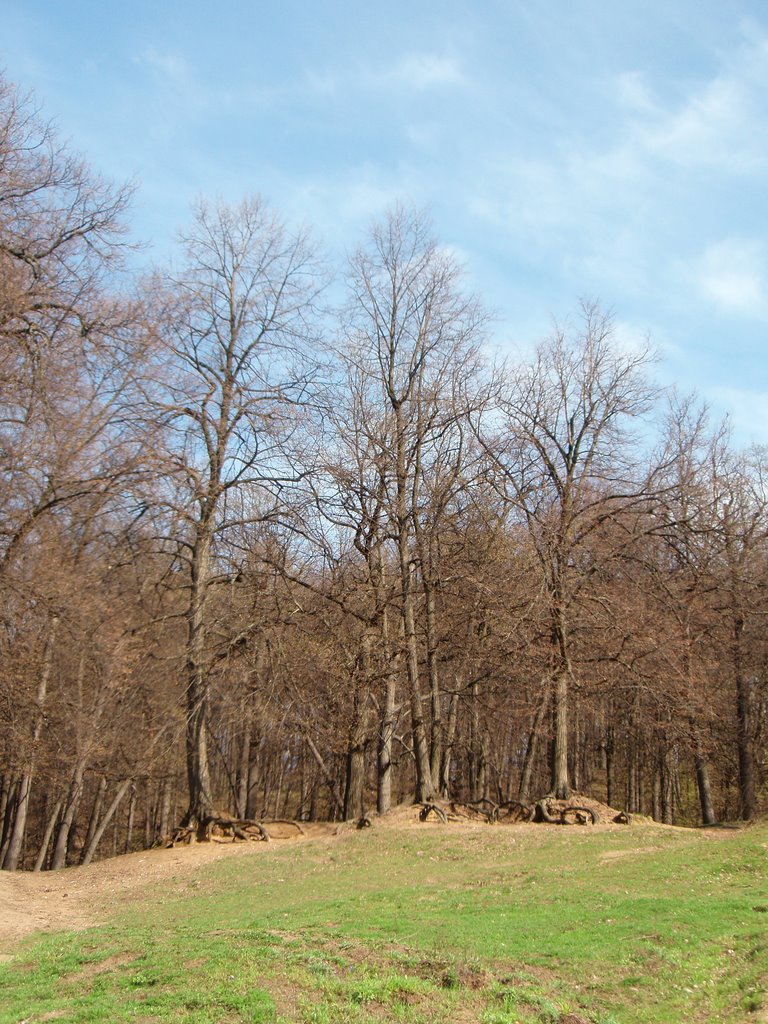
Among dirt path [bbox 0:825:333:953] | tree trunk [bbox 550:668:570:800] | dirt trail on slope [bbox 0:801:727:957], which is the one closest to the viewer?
dirt path [bbox 0:825:333:953]

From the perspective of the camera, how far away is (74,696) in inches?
937

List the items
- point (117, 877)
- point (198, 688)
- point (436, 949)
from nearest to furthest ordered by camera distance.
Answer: point (436, 949) → point (117, 877) → point (198, 688)

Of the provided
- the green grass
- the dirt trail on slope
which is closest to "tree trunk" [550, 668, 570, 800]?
the dirt trail on slope

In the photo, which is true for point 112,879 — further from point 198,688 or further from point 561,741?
point 561,741

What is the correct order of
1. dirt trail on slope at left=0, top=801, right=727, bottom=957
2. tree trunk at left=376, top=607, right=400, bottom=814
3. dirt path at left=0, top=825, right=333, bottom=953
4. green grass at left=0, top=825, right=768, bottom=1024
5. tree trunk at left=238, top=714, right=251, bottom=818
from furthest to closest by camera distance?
tree trunk at left=238, top=714, right=251, bottom=818
tree trunk at left=376, top=607, right=400, bottom=814
dirt trail on slope at left=0, top=801, right=727, bottom=957
dirt path at left=0, top=825, right=333, bottom=953
green grass at left=0, top=825, right=768, bottom=1024

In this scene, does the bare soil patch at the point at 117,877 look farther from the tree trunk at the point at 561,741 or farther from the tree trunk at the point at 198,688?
the tree trunk at the point at 198,688

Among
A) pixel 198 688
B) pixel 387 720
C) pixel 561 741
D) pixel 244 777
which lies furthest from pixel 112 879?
pixel 244 777

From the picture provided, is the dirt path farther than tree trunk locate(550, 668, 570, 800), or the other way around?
tree trunk locate(550, 668, 570, 800)

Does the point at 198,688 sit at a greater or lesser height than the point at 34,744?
greater

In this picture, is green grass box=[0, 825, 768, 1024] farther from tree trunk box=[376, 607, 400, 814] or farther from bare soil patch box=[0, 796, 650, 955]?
tree trunk box=[376, 607, 400, 814]

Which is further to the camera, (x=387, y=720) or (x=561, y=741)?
(x=561, y=741)

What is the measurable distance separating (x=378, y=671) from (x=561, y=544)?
5.44m

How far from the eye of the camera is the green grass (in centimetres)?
693

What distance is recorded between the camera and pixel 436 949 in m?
8.43
